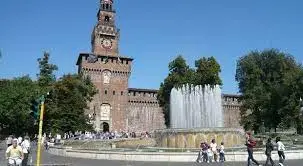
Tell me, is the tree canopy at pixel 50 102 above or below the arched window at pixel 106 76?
below

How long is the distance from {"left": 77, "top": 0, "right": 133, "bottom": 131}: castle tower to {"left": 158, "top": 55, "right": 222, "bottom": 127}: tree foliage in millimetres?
15042

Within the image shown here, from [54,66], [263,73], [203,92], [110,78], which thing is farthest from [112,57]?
[203,92]

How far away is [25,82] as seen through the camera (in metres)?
63.7

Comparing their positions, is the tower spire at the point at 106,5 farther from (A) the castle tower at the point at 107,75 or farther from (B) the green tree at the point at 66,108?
(B) the green tree at the point at 66,108

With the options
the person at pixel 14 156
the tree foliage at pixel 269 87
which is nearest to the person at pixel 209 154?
the person at pixel 14 156

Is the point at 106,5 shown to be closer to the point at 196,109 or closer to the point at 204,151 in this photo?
the point at 196,109

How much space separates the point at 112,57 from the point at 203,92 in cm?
3975

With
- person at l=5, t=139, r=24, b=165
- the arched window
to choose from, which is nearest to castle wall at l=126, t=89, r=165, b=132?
the arched window

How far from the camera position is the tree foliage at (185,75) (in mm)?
56062

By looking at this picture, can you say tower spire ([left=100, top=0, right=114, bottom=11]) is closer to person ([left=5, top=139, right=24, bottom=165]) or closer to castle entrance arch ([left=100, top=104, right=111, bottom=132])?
castle entrance arch ([left=100, top=104, right=111, bottom=132])

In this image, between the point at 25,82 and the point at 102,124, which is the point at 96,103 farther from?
the point at 25,82

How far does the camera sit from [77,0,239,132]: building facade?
233 feet

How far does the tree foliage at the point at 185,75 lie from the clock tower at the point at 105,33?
19959 mm

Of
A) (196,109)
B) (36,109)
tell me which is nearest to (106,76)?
(196,109)
